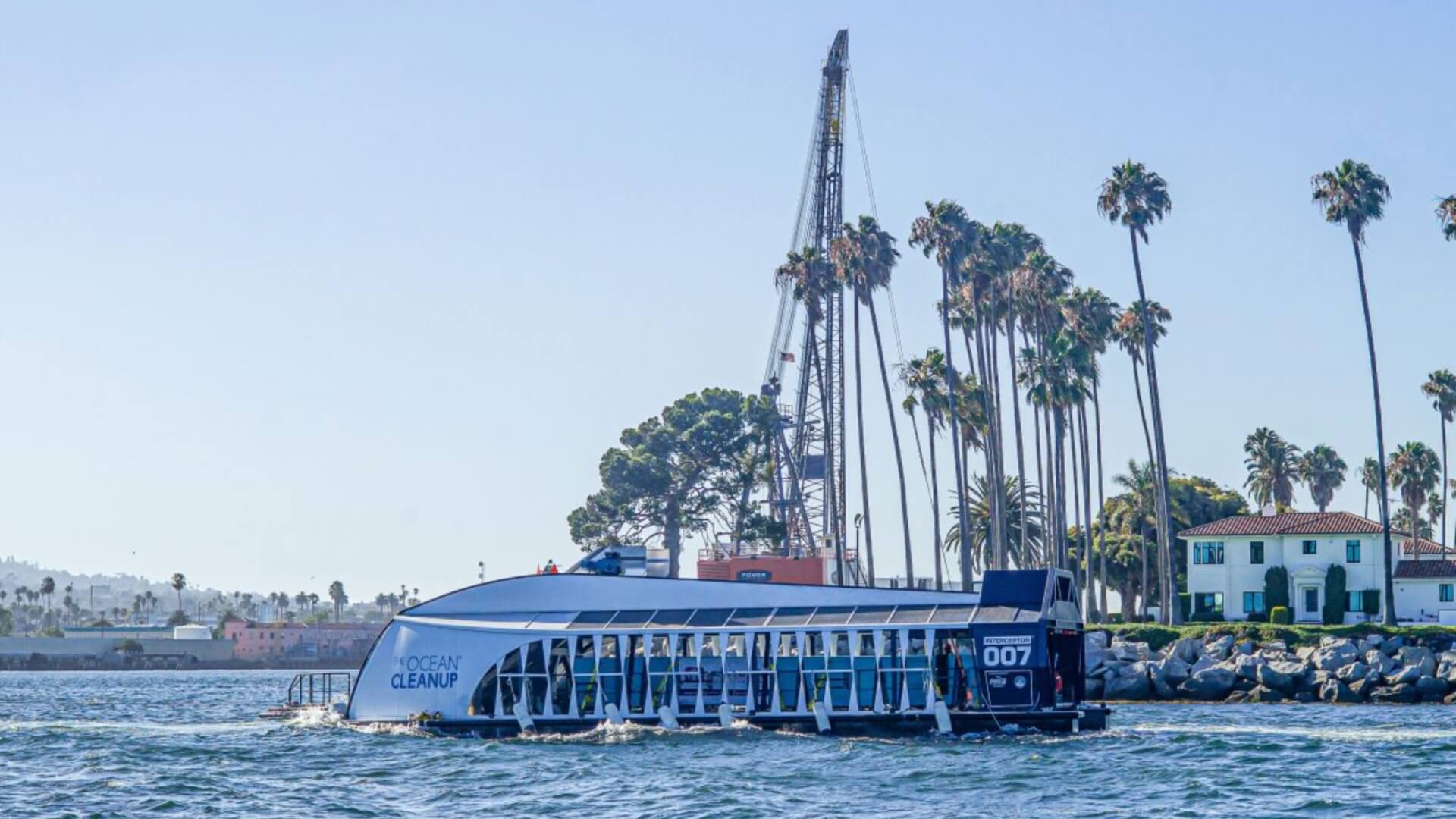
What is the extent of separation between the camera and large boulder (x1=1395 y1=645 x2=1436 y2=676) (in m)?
76.7

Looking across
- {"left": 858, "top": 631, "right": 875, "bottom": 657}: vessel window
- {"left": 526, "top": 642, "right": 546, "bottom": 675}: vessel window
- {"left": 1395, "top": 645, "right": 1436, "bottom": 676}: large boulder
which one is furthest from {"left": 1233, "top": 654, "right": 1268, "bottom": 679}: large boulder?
{"left": 526, "top": 642, "right": 546, "bottom": 675}: vessel window

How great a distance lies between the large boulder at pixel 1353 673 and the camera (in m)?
76.1

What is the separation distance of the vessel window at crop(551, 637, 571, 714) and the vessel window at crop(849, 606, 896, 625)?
7565 millimetres

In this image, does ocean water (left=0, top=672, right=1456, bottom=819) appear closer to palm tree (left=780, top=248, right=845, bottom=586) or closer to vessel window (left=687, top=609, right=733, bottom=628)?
vessel window (left=687, top=609, right=733, bottom=628)

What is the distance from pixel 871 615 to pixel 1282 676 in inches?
1282

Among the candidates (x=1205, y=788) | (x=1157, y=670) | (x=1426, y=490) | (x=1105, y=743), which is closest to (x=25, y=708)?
(x=1157, y=670)

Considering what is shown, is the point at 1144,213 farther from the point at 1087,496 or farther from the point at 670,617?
the point at 670,617

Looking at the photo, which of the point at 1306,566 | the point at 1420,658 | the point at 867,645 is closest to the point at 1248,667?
the point at 1420,658

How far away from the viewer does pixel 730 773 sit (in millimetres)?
41875

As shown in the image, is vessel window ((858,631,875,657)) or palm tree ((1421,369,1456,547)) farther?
palm tree ((1421,369,1456,547))

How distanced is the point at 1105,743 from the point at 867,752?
6.15m

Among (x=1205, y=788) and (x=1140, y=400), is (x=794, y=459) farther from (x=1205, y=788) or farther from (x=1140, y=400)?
(x=1205, y=788)

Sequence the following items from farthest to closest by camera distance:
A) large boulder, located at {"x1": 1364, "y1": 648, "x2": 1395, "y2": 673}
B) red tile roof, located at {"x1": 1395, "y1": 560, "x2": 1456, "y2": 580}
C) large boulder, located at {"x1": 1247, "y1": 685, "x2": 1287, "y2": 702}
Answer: red tile roof, located at {"x1": 1395, "y1": 560, "x2": 1456, "y2": 580}
large boulder, located at {"x1": 1364, "y1": 648, "x2": 1395, "y2": 673}
large boulder, located at {"x1": 1247, "y1": 685, "x2": 1287, "y2": 702}

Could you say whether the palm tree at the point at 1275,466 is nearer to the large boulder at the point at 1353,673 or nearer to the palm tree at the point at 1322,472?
the palm tree at the point at 1322,472
